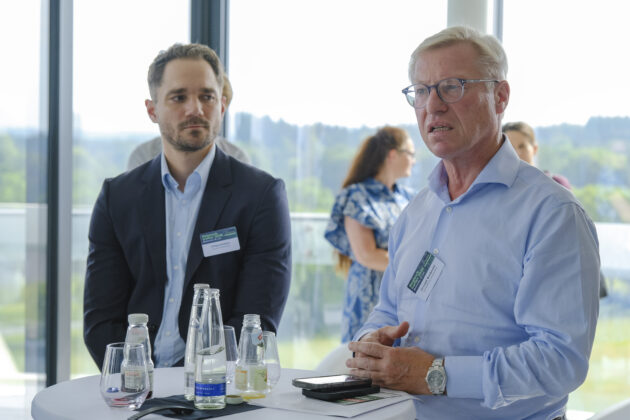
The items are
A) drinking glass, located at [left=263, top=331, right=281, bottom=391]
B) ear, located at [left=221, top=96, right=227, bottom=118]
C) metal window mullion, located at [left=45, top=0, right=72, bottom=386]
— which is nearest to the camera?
drinking glass, located at [left=263, top=331, right=281, bottom=391]

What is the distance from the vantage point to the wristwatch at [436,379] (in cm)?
200

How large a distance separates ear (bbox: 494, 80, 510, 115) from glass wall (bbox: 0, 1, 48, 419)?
8.97 ft

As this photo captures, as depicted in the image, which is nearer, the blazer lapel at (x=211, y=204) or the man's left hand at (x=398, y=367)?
the man's left hand at (x=398, y=367)

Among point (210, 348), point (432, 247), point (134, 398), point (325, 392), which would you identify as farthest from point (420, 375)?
point (134, 398)

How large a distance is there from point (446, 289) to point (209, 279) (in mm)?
1033

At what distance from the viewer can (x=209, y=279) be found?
2838mm

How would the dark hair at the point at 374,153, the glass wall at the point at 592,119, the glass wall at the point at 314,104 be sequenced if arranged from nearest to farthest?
the glass wall at the point at 592,119
the dark hair at the point at 374,153
the glass wall at the point at 314,104

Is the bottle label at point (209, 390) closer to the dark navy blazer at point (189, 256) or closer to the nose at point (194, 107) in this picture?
the dark navy blazer at point (189, 256)

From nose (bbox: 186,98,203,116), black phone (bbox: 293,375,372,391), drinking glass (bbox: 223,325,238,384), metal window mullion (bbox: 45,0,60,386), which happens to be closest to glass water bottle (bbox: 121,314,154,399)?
drinking glass (bbox: 223,325,238,384)

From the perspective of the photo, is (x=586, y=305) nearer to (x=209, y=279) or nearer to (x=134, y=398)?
(x=134, y=398)

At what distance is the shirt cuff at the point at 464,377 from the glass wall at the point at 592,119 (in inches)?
122

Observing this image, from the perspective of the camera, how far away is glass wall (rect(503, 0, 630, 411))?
4691mm

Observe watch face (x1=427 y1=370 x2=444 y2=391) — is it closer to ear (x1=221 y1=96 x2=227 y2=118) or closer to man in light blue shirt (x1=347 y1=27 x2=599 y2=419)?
man in light blue shirt (x1=347 y1=27 x2=599 y2=419)

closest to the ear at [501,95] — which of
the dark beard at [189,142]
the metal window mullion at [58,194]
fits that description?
the dark beard at [189,142]
